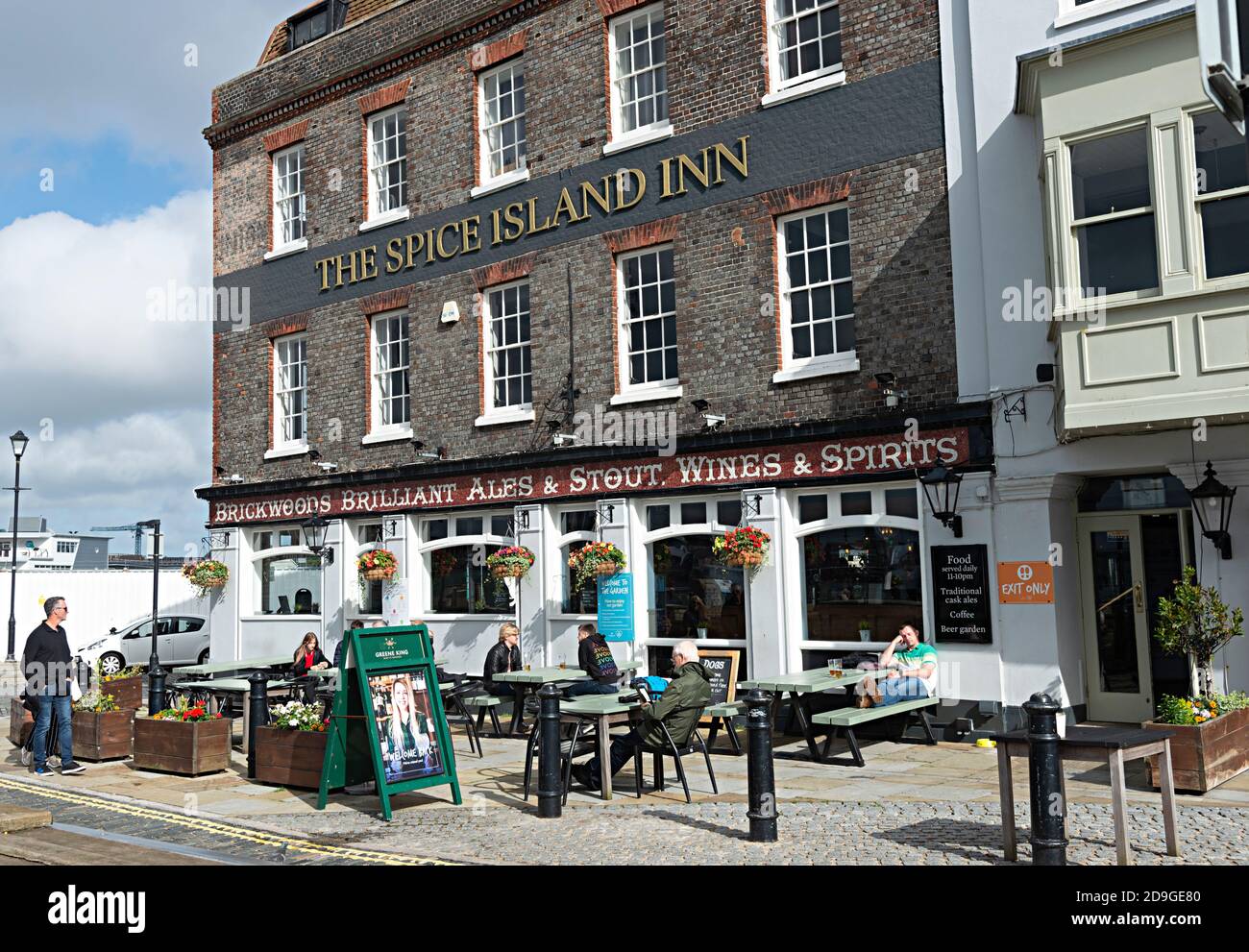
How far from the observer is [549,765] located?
363 inches

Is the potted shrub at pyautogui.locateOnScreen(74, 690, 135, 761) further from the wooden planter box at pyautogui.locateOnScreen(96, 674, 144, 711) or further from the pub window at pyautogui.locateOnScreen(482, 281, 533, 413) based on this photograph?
the pub window at pyautogui.locateOnScreen(482, 281, 533, 413)

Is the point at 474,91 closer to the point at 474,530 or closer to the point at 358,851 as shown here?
the point at 474,530

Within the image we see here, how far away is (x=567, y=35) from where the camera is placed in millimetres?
16953

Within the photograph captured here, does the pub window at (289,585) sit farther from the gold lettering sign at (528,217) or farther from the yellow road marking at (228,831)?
the yellow road marking at (228,831)

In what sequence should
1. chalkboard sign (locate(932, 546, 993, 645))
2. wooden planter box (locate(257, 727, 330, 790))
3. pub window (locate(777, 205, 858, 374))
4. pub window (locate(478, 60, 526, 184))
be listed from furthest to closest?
pub window (locate(478, 60, 526, 184)) < pub window (locate(777, 205, 858, 374)) < chalkboard sign (locate(932, 546, 993, 645)) < wooden planter box (locate(257, 727, 330, 790))

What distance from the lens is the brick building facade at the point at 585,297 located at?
13797 mm

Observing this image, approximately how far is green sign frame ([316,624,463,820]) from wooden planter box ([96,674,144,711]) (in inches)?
226

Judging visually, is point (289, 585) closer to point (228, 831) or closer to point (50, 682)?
point (50, 682)

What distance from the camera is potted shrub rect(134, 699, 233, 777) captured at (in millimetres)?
11656

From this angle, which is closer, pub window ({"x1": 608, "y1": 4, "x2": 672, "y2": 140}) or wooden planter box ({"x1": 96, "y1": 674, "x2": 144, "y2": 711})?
wooden planter box ({"x1": 96, "y1": 674, "x2": 144, "y2": 711})

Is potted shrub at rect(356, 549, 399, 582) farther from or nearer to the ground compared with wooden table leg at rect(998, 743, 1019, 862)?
farther from the ground

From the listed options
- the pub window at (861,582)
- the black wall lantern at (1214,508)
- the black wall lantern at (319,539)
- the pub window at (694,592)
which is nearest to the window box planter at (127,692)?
the black wall lantern at (319,539)

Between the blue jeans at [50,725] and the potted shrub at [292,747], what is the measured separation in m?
2.62

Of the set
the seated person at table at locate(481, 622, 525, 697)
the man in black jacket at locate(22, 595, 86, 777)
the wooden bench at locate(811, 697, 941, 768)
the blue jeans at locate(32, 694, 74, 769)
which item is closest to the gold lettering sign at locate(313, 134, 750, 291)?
the seated person at table at locate(481, 622, 525, 697)
